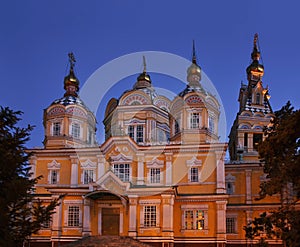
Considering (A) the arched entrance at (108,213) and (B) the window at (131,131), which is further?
(B) the window at (131,131)

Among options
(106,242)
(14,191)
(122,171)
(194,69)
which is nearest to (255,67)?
(194,69)

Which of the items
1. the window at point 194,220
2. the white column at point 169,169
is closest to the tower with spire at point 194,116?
the white column at point 169,169

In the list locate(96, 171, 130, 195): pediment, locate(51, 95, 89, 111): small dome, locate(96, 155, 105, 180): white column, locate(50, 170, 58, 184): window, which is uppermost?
locate(51, 95, 89, 111): small dome

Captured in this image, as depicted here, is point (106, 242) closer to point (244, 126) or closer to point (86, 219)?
point (86, 219)

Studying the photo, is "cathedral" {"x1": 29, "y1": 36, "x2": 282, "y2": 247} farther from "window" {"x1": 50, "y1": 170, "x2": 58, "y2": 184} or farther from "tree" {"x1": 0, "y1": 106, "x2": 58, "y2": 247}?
"tree" {"x1": 0, "y1": 106, "x2": 58, "y2": 247}

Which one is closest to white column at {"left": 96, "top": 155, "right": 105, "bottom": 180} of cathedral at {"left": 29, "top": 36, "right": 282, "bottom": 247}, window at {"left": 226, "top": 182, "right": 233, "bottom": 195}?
cathedral at {"left": 29, "top": 36, "right": 282, "bottom": 247}

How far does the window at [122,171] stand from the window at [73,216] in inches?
155

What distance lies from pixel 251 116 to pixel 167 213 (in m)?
15.9

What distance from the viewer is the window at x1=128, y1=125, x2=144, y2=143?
43594mm

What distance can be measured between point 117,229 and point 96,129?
12305 mm

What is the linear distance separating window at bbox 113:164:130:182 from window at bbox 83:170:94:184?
6.49ft

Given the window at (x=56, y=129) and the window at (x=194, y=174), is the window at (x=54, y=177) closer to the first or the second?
the window at (x=56, y=129)

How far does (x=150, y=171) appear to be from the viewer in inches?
1575

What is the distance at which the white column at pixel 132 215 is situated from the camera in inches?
1452
